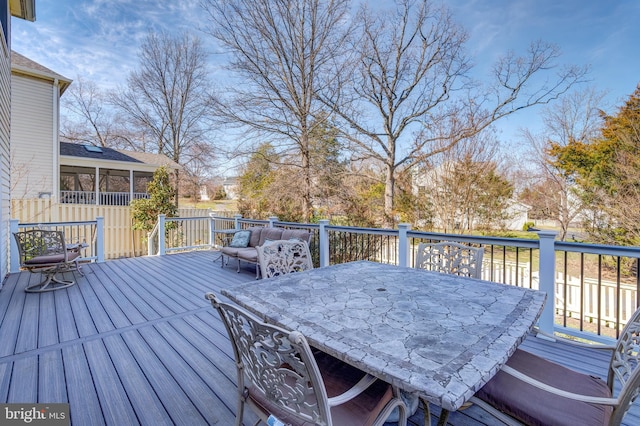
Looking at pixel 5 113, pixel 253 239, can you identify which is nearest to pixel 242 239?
pixel 253 239

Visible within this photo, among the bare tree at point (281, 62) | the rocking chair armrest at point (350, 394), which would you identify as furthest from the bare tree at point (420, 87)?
the rocking chair armrest at point (350, 394)

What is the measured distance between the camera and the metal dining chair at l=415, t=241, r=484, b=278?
7.98ft

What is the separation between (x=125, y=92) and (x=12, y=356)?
14.8 m

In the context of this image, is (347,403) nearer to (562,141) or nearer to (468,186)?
(468,186)

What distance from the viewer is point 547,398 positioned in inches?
49.5

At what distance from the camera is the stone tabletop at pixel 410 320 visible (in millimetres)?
1000

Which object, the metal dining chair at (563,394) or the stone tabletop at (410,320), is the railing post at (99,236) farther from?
the metal dining chair at (563,394)

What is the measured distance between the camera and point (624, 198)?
7391 millimetres

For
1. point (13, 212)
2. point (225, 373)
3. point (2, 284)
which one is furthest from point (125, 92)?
point (225, 373)

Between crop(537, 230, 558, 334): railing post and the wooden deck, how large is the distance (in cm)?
26

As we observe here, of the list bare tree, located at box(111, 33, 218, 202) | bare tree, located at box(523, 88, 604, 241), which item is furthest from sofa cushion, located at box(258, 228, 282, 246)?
bare tree, located at box(111, 33, 218, 202)

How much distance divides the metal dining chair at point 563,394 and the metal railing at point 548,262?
137cm

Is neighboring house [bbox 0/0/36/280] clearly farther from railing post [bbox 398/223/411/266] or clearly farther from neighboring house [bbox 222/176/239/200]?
railing post [bbox 398/223/411/266]

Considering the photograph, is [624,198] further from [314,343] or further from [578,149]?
[314,343]
